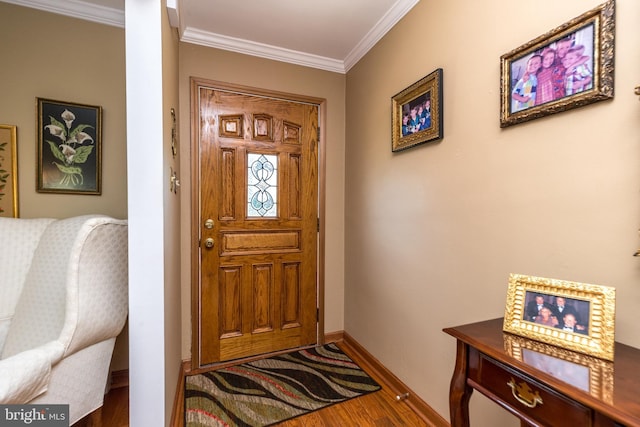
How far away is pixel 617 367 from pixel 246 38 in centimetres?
257

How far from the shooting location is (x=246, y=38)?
7.07 feet

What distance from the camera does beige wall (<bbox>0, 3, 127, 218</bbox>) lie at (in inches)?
66.4

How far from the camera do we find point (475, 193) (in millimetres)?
1335

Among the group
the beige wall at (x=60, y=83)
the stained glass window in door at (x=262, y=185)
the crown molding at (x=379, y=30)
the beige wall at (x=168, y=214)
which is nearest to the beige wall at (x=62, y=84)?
the beige wall at (x=60, y=83)

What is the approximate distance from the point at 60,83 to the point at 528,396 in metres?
2.71

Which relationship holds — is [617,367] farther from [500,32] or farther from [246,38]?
[246,38]

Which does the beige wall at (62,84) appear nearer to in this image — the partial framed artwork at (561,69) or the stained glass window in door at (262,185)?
the stained glass window in door at (262,185)

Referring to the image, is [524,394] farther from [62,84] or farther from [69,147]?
[62,84]

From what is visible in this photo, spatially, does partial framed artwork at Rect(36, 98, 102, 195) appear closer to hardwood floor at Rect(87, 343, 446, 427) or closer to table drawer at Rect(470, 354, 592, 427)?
hardwood floor at Rect(87, 343, 446, 427)

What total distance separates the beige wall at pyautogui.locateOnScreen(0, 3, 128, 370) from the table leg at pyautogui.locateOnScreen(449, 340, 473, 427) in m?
2.02

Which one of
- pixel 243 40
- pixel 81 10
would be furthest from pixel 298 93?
pixel 81 10

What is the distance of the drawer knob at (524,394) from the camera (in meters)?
0.75

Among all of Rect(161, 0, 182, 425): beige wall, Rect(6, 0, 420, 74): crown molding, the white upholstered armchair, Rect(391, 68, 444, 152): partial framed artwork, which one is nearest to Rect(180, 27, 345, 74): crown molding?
Rect(6, 0, 420, 74): crown molding

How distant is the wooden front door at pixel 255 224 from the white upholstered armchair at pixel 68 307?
2.96 feet
